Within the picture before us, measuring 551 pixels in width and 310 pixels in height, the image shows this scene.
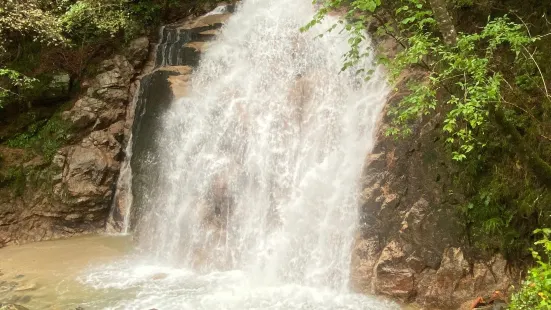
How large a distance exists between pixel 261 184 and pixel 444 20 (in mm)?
5319

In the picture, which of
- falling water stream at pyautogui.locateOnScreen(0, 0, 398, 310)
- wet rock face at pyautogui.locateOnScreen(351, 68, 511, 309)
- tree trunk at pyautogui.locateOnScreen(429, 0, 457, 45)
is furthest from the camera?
falling water stream at pyautogui.locateOnScreen(0, 0, 398, 310)

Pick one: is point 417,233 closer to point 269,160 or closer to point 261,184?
point 261,184

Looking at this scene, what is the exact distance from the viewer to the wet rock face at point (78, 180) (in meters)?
11.2

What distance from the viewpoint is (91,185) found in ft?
37.5

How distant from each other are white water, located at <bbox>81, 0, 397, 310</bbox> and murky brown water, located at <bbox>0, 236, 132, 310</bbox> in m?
0.45

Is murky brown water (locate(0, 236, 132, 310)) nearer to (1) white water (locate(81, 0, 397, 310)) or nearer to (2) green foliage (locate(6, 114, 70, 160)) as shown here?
(1) white water (locate(81, 0, 397, 310))

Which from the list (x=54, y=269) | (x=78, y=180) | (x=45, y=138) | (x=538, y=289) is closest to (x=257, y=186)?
(x=54, y=269)

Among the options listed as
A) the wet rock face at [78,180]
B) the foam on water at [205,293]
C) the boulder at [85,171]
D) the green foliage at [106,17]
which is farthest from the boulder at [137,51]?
the foam on water at [205,293]

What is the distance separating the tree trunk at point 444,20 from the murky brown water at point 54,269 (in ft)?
25.2

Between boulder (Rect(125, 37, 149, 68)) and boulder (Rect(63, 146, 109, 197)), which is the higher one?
boulder (Rect(125, 37, 149, 68))

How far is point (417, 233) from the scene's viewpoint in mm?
7254

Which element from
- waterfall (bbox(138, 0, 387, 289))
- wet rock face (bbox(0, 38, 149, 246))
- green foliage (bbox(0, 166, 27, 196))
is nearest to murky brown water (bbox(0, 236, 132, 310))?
wet rock face (bbox(0, 38, 149, 246))

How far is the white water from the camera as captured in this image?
8.01 metres

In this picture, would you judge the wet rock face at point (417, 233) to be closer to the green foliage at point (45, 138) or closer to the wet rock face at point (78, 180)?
the wet rock face at point (78, 180)
